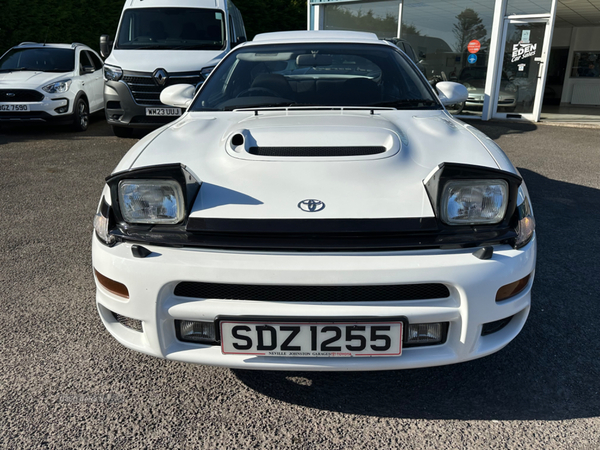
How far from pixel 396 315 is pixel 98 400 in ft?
4.03

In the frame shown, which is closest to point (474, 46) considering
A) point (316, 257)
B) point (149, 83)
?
point (149, 83)

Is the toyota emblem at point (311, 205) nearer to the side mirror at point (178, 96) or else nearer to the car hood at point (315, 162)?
the car hood at point (315, 162)

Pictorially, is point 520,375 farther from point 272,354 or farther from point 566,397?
point 272,354

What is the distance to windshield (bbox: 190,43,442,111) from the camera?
8.74 feet

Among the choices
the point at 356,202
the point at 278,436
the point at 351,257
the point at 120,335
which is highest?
the point at 356,202

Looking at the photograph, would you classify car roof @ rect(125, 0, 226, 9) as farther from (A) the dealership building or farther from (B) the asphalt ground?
(B) the asphalt ground

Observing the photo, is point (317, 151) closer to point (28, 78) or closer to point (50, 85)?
point (50, 85)

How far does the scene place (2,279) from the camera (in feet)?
9.63

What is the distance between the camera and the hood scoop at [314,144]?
1.83 meters

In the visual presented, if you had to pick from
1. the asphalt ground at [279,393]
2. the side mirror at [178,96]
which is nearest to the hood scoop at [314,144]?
the asphalt ground at [279,393]

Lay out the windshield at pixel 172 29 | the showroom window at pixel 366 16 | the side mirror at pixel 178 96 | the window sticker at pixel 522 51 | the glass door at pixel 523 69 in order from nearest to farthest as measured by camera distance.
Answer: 1. the side mirror at pixel 178 96
2. the windshield at pixel 172 29
3. the glass door at pixel 523 69
4. the window sticker at pixel 522 51
5. the showroom window at pixel 366 16

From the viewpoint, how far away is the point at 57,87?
7.91 metres

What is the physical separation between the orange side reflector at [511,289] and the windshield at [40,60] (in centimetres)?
877

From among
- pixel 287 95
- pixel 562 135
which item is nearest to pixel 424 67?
pixel 562 135
